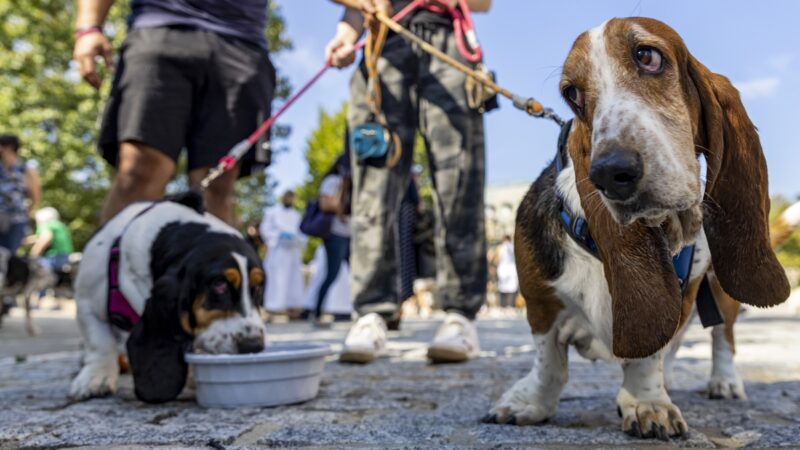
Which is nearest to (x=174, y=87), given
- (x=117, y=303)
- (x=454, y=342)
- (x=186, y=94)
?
(x=186, y=94)

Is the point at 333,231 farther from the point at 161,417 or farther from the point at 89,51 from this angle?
the point at 161,417

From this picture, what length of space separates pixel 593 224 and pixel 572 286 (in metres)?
0.33

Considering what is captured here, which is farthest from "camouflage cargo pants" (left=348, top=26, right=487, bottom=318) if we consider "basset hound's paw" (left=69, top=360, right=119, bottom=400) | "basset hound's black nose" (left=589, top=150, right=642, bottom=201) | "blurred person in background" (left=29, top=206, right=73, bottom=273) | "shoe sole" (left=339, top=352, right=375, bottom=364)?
"blurred person in background" (left=29, top=206, right=73, bottom=273)

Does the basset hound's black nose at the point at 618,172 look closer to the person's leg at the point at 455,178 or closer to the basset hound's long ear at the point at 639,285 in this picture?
the basset hound's long ear at the point at 639,285

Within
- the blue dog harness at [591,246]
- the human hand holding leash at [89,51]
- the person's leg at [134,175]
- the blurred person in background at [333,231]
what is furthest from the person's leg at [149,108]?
the blurred person in background at [333,231]

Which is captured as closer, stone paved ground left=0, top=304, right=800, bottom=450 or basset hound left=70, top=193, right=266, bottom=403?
stone paved ground left=0, top=304, right=800, bottom=450

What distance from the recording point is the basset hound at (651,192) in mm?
1391

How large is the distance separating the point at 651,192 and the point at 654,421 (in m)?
0.75

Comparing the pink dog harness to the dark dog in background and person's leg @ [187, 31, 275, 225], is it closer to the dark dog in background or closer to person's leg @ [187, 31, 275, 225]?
person's leg @ [187, 31, 275, 225]

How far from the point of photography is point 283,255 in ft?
35.3

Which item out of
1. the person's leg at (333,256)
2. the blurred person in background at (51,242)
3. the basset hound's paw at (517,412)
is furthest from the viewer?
the blurred person in background at (51,242)

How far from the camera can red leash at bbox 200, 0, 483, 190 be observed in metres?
3.32

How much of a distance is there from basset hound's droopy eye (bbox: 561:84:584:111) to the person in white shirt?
30.3 feet

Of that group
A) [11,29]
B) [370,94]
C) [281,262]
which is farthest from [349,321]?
[11,29]
